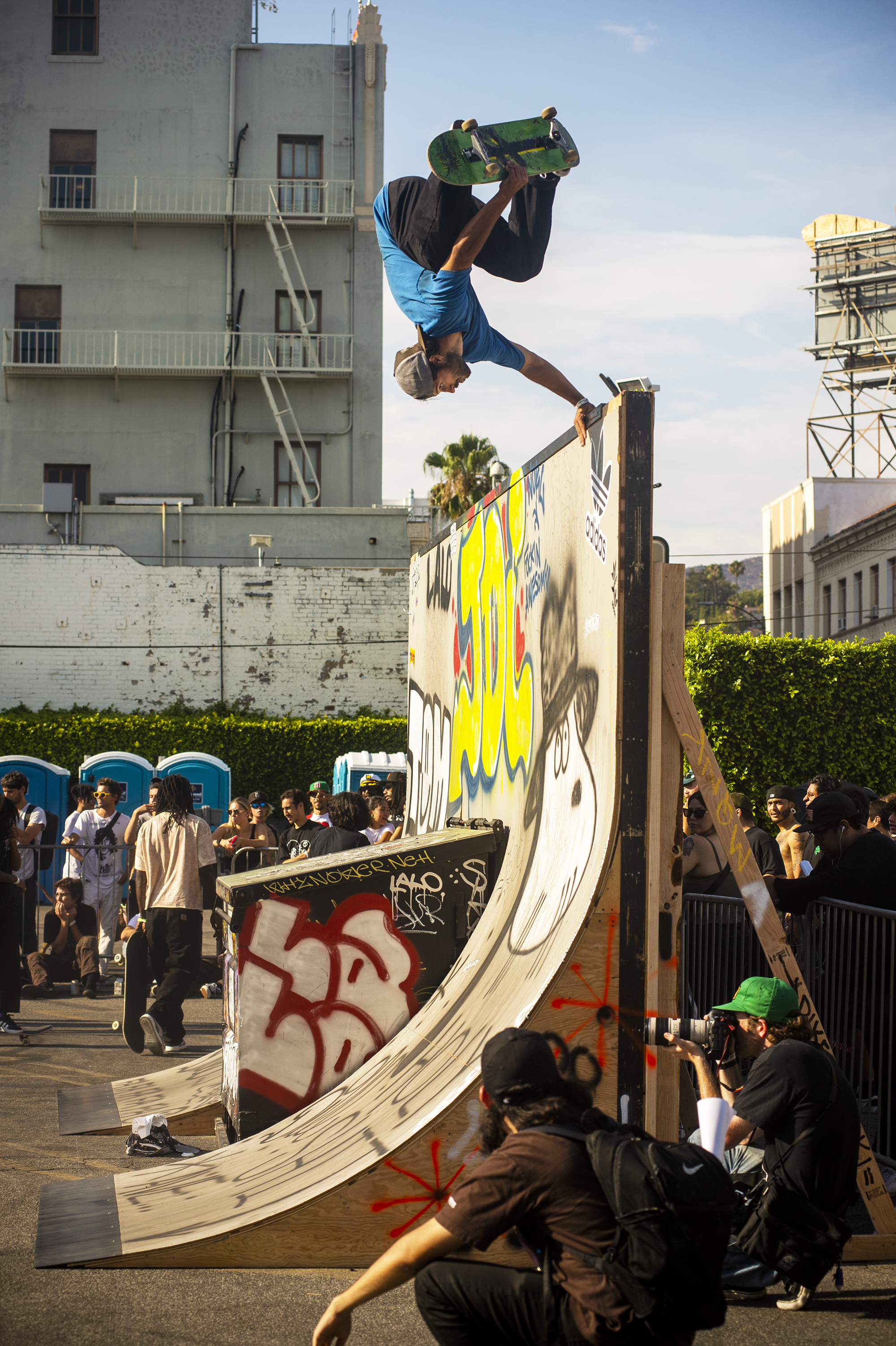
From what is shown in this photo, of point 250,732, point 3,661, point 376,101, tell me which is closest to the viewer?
point 250,732

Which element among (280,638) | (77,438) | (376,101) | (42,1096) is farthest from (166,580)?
(42,1096)

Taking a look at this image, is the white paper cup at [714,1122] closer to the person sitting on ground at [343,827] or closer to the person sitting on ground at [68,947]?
the person sitting on ground at [343,827]

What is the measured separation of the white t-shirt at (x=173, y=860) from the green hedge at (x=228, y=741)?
55.5 ft

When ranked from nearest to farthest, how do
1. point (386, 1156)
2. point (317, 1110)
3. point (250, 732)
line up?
1. point (386, 1156)
2. point (317, 1110)
3. point (250, 732)

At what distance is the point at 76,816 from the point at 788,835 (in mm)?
7266

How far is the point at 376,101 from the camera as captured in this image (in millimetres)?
34250

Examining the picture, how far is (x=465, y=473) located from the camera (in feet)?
126

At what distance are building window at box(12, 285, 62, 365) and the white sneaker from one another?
29.7 meters

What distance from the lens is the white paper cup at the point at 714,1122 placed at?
414cm

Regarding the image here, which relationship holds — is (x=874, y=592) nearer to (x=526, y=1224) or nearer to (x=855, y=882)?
(x=855, y=882)

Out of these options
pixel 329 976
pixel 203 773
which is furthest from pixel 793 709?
pixel 329 976

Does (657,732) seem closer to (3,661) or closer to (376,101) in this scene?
(3,661)

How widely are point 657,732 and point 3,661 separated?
2662 cm

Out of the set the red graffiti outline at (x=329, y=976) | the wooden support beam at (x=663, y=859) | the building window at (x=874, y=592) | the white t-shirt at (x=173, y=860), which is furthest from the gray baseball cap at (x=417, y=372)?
the building window at (x=874, y=592)
